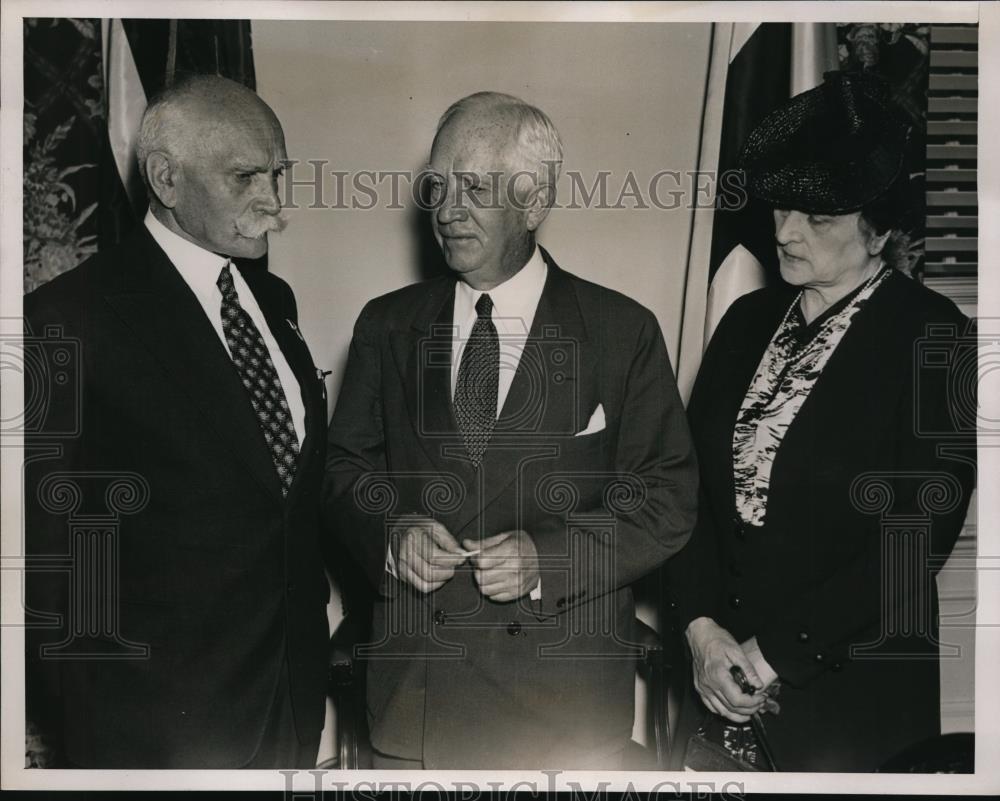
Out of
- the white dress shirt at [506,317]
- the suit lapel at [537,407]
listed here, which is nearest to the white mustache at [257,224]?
the white dress shirt at [506,317]

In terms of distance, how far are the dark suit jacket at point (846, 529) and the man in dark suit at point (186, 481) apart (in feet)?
2.78

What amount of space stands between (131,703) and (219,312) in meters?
0.85

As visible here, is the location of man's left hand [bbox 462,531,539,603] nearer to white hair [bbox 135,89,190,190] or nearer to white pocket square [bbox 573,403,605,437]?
white pocket square [bbox 573,403,605,437]

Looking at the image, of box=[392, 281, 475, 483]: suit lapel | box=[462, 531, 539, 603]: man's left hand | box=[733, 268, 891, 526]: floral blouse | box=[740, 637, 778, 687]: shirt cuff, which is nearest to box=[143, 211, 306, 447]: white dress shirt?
box=[392, 281, 475, 483]: suit lapel

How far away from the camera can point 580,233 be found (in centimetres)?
209

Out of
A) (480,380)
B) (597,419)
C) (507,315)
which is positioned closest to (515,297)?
(507,315)

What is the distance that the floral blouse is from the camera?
2035 millimetres

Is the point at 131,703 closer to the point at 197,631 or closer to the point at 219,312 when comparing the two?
the point at 197,631

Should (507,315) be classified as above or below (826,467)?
above

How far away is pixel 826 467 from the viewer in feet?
6.72

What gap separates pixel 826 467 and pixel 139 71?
1663mm

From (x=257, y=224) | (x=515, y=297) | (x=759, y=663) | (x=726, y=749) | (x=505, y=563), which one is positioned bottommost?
(x=726, y=749)

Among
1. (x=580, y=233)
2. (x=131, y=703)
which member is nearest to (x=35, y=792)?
(x=131, y=703)

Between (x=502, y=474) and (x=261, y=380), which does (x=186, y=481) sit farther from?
(x=502, y=474)
